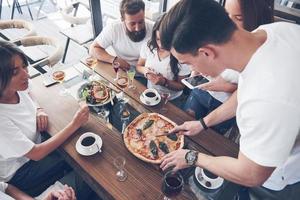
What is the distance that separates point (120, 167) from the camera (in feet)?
4.75

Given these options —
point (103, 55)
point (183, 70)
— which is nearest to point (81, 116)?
point (103, 55)

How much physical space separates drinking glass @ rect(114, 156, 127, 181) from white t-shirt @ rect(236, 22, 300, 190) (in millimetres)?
684

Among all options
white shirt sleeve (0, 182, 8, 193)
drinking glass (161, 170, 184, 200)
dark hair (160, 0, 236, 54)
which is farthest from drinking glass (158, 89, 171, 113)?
white shirt sleeve (0, 182, 8, 193)

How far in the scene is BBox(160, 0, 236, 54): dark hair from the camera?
100 centimetres

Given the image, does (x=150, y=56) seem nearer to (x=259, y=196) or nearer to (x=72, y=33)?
(x=259, y=196)

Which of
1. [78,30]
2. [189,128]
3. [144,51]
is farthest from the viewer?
[78,30]

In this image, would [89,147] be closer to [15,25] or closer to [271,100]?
[271,100]

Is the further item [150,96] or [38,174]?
[150,96]

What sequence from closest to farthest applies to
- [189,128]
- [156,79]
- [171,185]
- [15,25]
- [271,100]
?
[271,100] < [171,185] < [189,128] < [156,79] < [15,25]

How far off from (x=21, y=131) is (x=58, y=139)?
0.71ft

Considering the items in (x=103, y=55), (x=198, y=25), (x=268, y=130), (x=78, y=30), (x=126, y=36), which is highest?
(x=198, y=25)

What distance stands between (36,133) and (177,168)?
0.96 metres

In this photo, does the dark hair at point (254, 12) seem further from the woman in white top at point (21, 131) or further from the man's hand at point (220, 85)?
the woman in white top at point (21, 131)

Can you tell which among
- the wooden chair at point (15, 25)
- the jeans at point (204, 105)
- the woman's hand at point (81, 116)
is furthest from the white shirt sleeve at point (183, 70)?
the wooden chair at point (15, 25)
